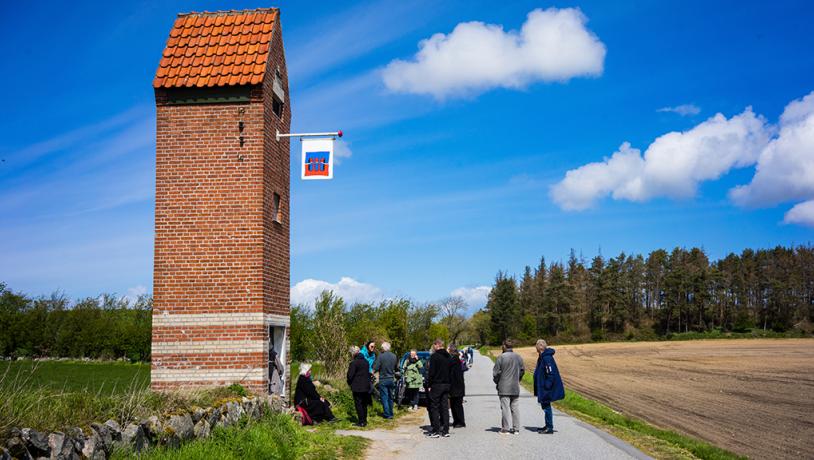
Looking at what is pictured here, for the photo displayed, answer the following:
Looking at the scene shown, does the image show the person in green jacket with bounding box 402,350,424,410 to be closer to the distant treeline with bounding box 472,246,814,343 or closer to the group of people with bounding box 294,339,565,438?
the group of people with bounding box 294,339,565,438

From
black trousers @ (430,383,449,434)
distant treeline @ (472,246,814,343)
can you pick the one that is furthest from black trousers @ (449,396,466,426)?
distant treeline @ (472,246,814,343)

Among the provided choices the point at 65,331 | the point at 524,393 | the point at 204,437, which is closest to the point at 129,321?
the point at 65,331

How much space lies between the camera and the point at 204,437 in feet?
31.5

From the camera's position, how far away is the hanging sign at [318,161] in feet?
48.6

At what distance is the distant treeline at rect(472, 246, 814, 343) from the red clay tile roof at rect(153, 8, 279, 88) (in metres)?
102

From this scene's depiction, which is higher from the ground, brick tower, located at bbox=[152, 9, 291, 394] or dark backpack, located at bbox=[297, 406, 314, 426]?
brick tower, located at bbox=[152, 9, 291, 394]

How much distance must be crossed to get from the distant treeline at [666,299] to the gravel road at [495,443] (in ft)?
328

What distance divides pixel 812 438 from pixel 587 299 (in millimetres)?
114977

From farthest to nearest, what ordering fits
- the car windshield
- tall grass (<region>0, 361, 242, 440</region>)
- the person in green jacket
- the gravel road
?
the car windshield, the person in green jacket, the gravel road, tall grass (<region>0, 361, 242, 440</region>)

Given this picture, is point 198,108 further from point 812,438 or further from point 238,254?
point 812,438

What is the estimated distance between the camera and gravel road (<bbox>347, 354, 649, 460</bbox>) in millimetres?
10852

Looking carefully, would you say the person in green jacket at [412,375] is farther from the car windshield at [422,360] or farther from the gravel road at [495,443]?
the gravel road at [495,443]

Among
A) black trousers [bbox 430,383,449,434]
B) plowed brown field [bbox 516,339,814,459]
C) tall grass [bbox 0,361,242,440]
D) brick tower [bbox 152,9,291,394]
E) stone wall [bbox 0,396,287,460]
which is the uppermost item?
brick tower [bbox 152,9,291,394]

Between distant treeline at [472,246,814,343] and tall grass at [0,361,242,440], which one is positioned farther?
distant treeline at [472,246,814,343]
